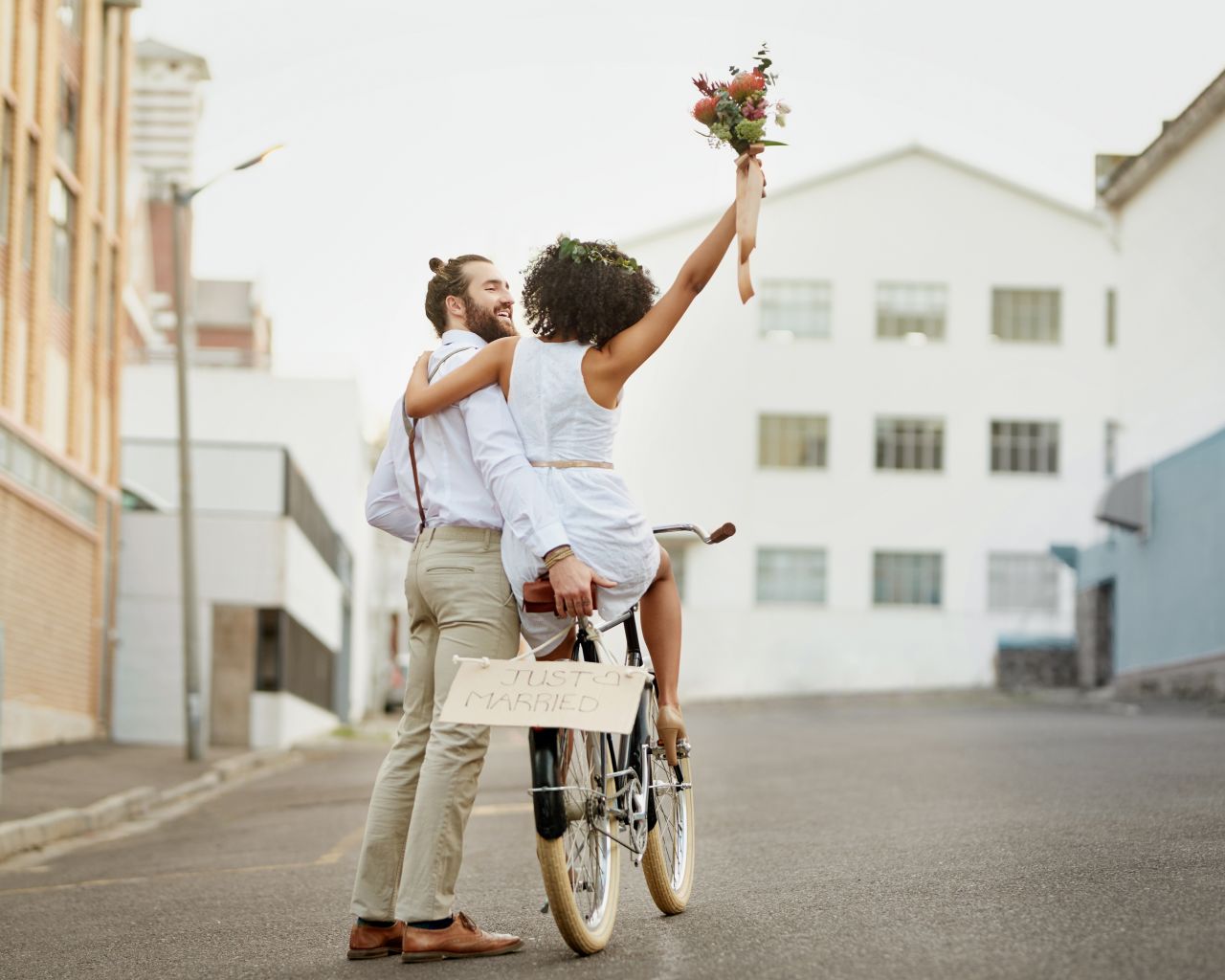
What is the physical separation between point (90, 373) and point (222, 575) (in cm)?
373

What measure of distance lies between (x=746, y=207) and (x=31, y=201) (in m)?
20.1

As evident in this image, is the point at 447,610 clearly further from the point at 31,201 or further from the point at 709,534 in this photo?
the point at 31,201

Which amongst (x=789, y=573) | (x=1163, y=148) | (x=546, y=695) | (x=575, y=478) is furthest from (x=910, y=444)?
(x=546, y=695)

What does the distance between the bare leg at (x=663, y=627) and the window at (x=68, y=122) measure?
2132 centimetres

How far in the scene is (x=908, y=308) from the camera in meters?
43.4

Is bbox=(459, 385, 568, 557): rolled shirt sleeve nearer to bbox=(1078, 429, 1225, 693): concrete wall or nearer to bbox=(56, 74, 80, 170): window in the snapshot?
bbox=(1078, 429, 1225, 693): concrete wall

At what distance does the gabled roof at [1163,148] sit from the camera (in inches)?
952

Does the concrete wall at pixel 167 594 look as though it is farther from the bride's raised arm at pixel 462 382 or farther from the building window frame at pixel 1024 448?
the bride's raised arm at pixel 462 382

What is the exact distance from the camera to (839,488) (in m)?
43.6

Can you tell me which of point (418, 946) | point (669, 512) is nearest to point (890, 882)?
point (418, 946)

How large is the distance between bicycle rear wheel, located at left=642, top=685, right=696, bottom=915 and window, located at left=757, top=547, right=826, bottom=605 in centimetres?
3743

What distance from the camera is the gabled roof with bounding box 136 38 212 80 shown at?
4622 centimetres

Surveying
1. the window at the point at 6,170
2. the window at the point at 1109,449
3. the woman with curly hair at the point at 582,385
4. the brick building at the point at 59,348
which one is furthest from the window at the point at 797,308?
the woman with curly hair at the point at 582,385

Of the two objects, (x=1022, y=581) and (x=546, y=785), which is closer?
(x=546, y=785)
